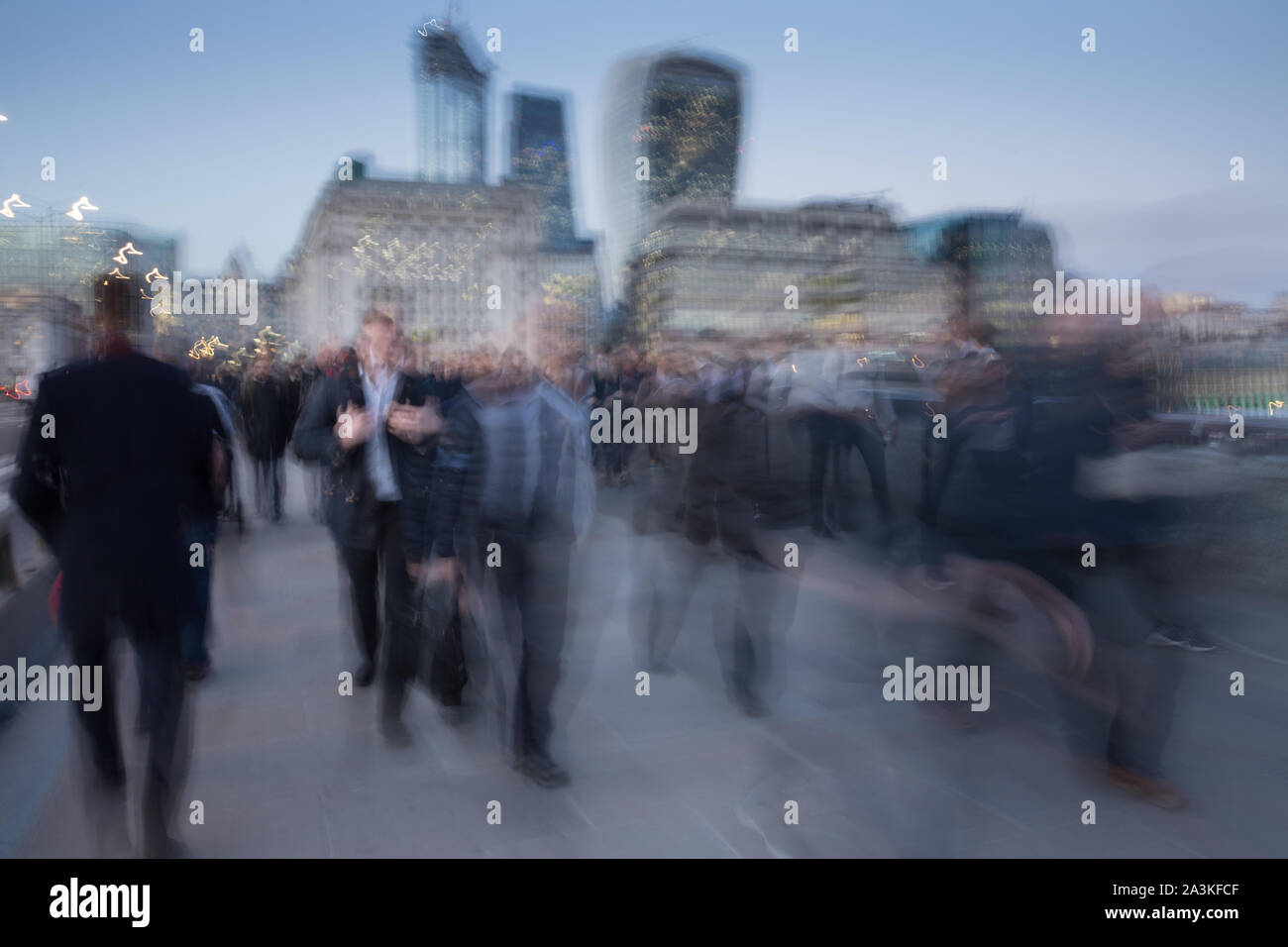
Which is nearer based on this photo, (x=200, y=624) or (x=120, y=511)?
(x=120, y=511)

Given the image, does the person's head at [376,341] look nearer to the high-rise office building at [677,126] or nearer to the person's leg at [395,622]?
the person's leg at [395,622]

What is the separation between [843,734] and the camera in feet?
14.8

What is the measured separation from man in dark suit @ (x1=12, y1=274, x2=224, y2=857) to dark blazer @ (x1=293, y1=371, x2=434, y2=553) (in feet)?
4.94

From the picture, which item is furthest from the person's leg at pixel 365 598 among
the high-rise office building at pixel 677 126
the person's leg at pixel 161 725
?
the high-rise office building at pixel 677 126

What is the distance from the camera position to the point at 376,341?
4664mm

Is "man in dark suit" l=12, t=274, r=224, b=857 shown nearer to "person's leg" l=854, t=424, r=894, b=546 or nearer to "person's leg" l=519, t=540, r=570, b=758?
"person's leg" l=519, t=540, r=570, b=758

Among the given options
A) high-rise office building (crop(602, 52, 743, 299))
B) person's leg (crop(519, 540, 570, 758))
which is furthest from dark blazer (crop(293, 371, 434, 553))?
high-rise office building (crop(602, 52, 743, 299))

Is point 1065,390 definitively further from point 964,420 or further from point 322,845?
point 322,845

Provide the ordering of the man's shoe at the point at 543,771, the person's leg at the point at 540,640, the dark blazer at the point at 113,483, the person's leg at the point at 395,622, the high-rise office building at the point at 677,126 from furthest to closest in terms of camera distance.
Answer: the high-rise office building at the point at 677,126, the person's leg at the point at 395,622, the person's leg at the point at 540,640, the man's shoe at the point at 543,771, the dark blazer at the point at 113,483

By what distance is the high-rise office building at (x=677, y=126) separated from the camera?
166ft

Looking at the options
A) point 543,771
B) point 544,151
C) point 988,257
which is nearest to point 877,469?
point 988,257

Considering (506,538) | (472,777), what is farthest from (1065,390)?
(472,777)

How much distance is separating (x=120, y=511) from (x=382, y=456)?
1.78m

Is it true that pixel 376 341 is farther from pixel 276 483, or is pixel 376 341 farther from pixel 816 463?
A: pixel 276 483
